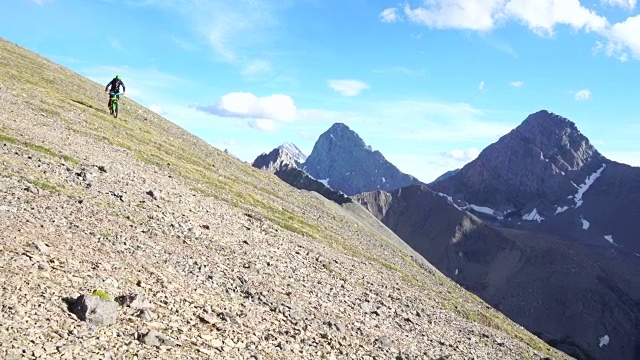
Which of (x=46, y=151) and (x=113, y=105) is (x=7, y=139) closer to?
(x=46, y=151)

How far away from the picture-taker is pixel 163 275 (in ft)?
64.3

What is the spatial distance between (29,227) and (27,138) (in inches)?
800

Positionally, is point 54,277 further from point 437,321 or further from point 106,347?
point 437,321

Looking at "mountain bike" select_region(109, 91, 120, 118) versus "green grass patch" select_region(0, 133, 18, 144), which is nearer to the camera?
"green grass patch" select_region(0, 133, 18, 144)

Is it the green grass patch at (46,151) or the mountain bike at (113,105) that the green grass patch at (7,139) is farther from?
the mountain bike at (113,105)

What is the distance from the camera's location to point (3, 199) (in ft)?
66.2

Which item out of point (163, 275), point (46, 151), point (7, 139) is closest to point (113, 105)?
point (7, 139)

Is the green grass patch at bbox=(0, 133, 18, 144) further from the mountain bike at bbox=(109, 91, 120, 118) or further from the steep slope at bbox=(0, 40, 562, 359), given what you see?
the mountain bike at bbox=(109, 91, 120, 118)

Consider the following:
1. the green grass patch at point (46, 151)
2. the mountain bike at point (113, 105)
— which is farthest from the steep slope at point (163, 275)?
the mountain bike at point (113, 105)

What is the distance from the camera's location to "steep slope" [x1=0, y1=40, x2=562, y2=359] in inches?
560

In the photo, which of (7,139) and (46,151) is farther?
(46,151)

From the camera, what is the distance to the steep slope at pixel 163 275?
14.2m

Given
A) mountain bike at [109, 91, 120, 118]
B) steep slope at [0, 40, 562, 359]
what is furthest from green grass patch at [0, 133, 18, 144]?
mountain bike at [109, 91, 120, 118]

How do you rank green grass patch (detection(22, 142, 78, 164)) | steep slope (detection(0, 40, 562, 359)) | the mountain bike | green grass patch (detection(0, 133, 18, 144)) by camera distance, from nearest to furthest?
1. steep slope (detection(0, 40, 562, 359))
2. green grass patch (detection(0, 133, 18, 144))
3. green grass patch (detection(22, 142, 78, 164))
4. the mountain bike
